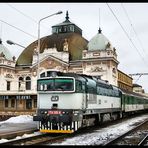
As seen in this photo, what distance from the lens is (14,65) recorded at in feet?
246

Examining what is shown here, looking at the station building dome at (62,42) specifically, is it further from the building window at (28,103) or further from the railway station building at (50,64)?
the building window at (28,103)

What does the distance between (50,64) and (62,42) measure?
7.35 meters

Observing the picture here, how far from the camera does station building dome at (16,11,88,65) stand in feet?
235

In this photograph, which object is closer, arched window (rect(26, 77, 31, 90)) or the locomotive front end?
the locomotive front end

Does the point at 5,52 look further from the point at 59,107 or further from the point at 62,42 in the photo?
the point at 59,107

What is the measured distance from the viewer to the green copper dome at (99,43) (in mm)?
66113

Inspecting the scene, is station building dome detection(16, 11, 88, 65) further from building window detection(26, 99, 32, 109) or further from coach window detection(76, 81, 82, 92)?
coach window detection(76, 81, 82, 92)

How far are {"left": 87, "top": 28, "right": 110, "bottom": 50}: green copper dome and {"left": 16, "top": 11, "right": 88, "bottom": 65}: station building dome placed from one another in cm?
365

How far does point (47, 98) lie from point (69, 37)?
5761cm

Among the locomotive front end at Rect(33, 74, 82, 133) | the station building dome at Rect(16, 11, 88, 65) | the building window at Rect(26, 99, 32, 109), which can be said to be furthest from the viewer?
the station building dome at Rect(16, 11, 88, 65)

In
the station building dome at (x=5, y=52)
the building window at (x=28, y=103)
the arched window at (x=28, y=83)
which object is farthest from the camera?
the arched window at (x=28, y=83)

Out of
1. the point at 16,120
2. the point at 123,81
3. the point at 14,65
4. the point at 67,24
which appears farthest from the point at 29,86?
the point at 16,120

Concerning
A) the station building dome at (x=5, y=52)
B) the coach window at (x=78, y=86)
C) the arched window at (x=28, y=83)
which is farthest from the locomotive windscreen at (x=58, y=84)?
the station building dome at (x=5, y=52)

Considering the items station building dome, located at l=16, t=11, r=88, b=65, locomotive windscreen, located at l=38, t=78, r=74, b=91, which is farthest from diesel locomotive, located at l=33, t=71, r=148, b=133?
station building dome, located at l=16, t=11, r=88, b=65
